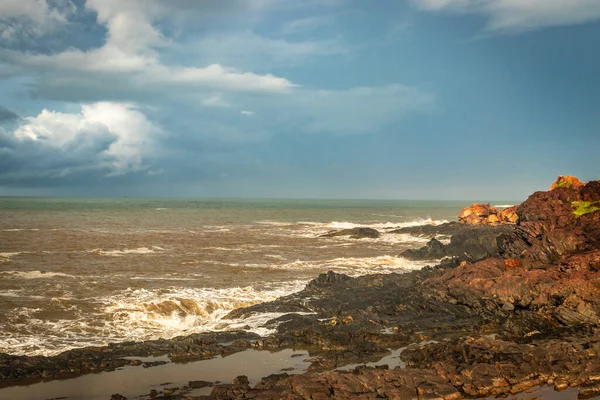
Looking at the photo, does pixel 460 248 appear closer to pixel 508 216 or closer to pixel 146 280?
pixel 146 280

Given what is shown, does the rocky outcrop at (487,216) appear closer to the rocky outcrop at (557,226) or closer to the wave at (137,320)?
the rocky outcrop at (557,226)

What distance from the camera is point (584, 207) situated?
2234cm

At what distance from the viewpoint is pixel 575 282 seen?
660 inches

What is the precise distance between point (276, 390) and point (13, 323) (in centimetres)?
1332

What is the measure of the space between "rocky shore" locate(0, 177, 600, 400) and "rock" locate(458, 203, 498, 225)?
137ft

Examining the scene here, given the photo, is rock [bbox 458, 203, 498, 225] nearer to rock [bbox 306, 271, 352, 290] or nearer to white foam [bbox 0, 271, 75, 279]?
rock [bbox 306, 271, 352, 290]

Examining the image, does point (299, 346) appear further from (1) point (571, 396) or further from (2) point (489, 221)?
(2) point (489, 221)

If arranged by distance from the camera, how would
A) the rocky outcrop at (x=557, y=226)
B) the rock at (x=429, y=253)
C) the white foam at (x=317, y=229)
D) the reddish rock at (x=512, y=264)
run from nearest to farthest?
1. the reddish rock at (x=512, y=264)
2. the rocky outcrop at (x=557, y=226)
3. the rock at (x=429, y=253)
4. the white foam at (x=317, y=229)

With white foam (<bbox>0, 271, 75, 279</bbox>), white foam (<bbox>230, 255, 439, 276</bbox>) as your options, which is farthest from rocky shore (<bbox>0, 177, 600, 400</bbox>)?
white foam (<bbox>0, 271, 75, 279</bbox>)

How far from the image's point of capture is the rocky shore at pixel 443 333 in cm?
1059

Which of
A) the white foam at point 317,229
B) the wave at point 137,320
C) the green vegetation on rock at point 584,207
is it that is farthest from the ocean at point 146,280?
the green vegetation on rock at point 584,207

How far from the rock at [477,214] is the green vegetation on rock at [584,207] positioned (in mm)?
42677

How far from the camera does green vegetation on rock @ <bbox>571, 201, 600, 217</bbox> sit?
22.0 metres

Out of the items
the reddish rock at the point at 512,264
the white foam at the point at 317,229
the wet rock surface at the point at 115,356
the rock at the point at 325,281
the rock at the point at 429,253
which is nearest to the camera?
the wet rock surface at the point at 115,356
